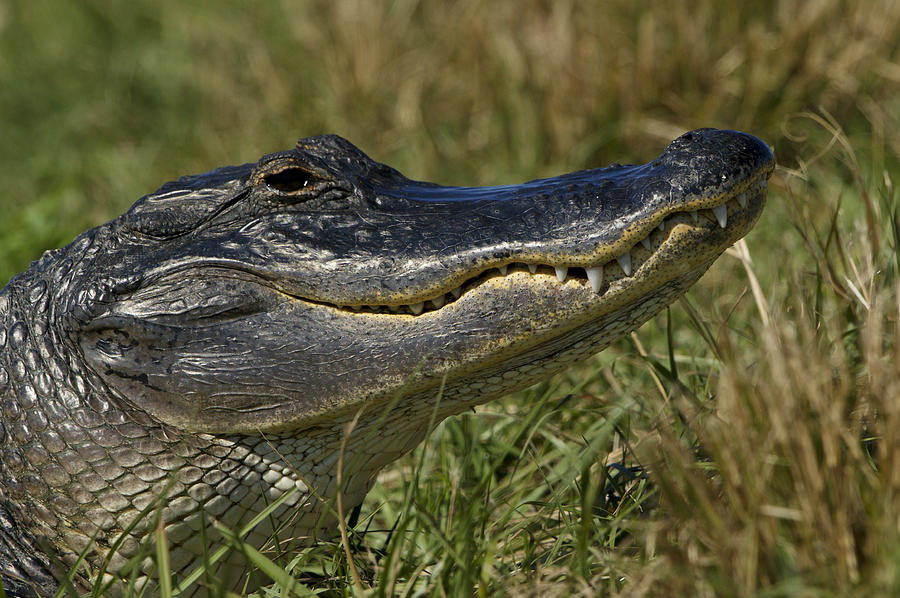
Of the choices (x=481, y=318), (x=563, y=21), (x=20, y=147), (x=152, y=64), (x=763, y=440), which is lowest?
(x=763, y=440)

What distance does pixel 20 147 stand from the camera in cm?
719

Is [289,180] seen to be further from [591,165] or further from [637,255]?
[591,165]

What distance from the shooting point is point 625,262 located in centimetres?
209

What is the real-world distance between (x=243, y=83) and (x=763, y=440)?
6093 mm

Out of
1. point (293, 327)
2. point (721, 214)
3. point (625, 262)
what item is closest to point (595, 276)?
point (625, 262)

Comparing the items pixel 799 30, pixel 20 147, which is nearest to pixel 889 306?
pixel 799 30

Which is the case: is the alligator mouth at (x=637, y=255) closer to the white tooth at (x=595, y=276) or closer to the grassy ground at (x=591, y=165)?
the white tooth at (x=595, y=276)

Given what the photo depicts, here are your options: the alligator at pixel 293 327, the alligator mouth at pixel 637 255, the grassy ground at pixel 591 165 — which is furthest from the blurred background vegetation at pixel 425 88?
the alligator at pixel 293 327

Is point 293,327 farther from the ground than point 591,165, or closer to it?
closer to it

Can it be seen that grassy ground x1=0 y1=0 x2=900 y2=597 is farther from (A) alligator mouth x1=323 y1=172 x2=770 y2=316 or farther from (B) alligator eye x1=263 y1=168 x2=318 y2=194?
(B) alligator eye x1=263 y1=168 x2=318 y2=194

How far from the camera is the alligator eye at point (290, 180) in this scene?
2.54m

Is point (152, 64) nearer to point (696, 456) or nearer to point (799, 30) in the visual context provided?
point (799, 30)

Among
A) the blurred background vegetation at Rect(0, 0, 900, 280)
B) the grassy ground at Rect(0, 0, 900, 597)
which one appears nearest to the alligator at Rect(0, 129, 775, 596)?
the grassy ground at Rect(0, 0, 900, 597)

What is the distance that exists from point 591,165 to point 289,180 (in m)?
3.40
